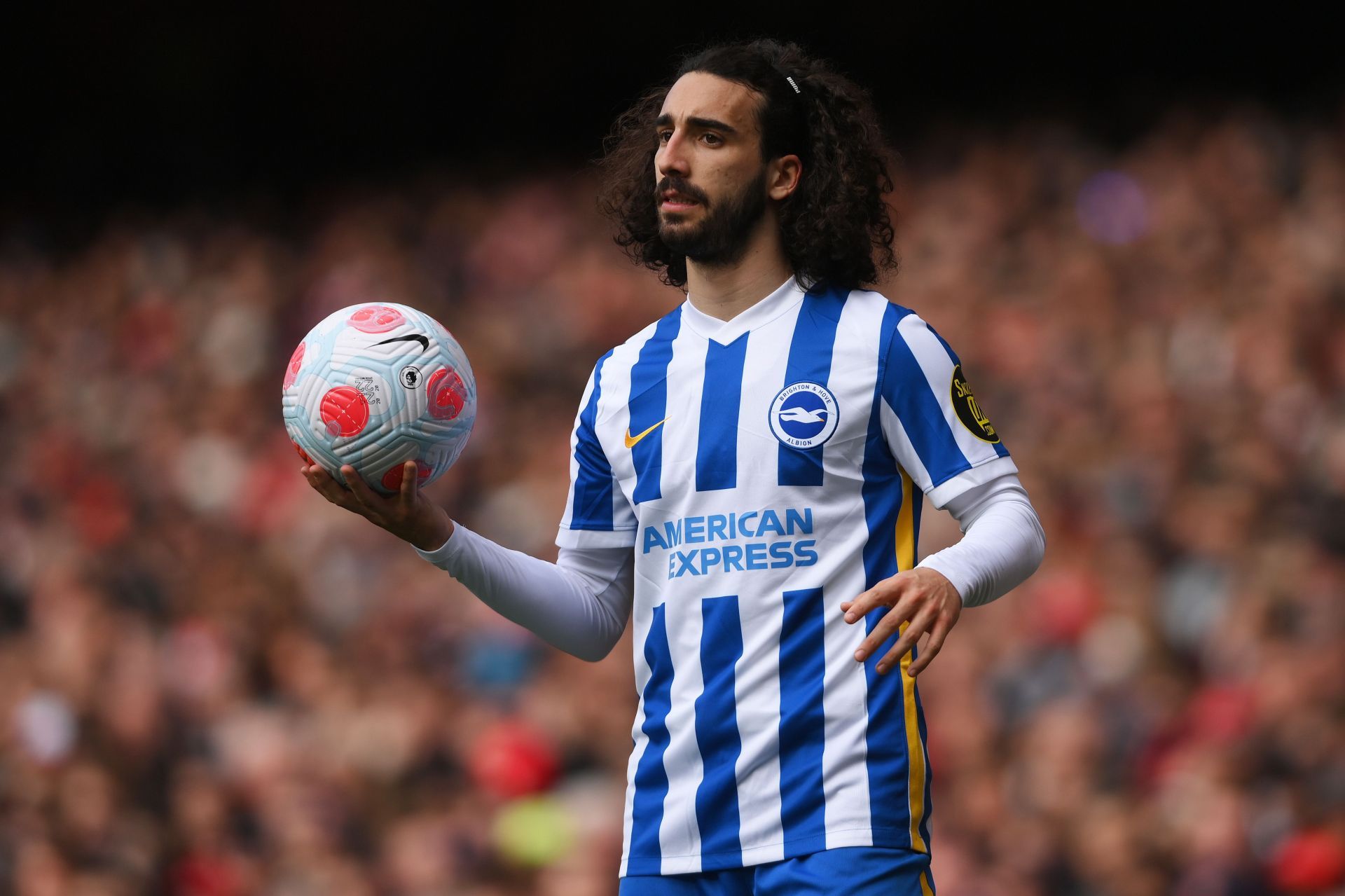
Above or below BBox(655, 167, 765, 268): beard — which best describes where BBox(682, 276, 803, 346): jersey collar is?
below

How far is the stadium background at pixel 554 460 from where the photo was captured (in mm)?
6812

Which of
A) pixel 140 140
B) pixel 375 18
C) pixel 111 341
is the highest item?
pixel 375 18

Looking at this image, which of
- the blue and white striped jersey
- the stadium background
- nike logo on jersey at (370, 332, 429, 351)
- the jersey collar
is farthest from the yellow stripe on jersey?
the stadium background

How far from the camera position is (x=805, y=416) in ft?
9.87

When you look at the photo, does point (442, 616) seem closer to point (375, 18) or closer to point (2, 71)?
point (375, 18)

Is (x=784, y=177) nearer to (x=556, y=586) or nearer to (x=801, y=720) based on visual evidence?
(x=556, y=586)

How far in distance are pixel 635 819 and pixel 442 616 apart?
6038 millimetres

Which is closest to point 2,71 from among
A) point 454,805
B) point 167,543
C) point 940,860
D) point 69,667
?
point 167,543

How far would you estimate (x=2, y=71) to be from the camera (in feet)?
50.6

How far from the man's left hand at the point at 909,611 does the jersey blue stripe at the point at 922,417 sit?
33cm

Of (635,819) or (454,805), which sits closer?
(635,819)

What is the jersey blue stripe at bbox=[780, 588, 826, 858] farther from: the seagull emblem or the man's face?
the man's face

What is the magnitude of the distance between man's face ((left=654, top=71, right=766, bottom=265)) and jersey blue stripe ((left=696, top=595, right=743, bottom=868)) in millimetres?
729

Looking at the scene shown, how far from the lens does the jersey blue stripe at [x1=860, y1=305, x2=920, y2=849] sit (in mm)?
2869
